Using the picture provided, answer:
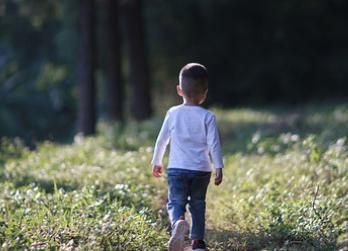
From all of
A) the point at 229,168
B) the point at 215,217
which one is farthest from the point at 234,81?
the point at 215,217

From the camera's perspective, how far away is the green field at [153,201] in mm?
6867

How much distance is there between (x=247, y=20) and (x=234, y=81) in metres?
2.84

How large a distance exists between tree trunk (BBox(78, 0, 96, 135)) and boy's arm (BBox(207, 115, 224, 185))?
487 inches

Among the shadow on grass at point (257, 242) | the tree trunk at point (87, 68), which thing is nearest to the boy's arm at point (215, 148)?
the shadow on grass at point (257, 242)

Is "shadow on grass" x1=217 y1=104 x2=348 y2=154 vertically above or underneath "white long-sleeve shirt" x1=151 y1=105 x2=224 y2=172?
underneath

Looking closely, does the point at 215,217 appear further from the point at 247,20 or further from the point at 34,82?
the point at 34,82

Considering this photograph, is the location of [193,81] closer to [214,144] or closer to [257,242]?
[214,144]

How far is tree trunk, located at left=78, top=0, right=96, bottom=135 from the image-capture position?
19250mm

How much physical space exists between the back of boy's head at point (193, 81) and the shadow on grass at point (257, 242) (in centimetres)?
145

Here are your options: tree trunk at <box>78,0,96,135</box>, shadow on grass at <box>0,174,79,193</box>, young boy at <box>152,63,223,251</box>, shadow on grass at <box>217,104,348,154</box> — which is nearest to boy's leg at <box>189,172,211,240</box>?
young boy at <box>152,63,223,251</box>

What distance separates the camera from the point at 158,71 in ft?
119

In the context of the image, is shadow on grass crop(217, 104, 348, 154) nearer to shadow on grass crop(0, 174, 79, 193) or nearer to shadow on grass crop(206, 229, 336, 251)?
shadow on grass crop(0, 174, 79, 193)

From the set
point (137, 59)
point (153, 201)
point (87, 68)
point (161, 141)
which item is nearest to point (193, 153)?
point (161, 141)

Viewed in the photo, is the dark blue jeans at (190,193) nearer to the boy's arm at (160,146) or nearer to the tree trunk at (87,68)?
the boy's arm at (160,146)
